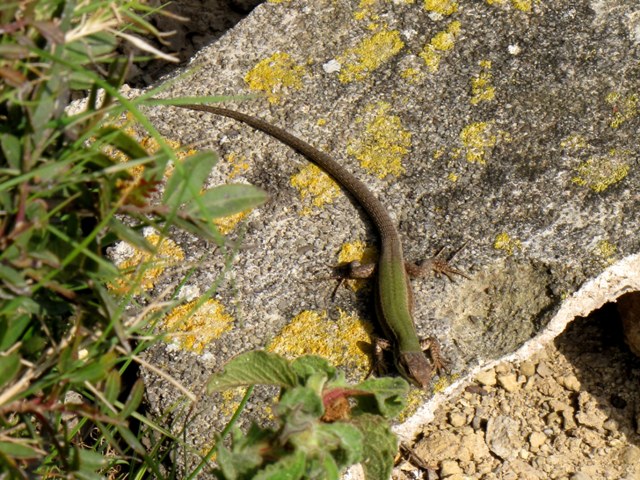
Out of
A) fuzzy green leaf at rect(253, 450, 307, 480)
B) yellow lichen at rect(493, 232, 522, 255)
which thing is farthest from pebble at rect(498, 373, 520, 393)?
fuzzy green leaf at rect(253, 450, 307, 480)

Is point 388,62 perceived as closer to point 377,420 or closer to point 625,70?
point 625,70

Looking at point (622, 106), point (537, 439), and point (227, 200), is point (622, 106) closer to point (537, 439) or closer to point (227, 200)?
point (537, 439)

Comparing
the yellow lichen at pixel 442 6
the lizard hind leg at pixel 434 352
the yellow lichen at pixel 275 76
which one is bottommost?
the lizard hind leg at pixel 434 352

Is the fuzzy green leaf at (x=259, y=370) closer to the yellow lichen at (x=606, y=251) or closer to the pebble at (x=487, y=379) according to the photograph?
the yellow lichen at (x=606, y=251)

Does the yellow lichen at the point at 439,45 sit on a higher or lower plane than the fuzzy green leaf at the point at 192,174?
lower

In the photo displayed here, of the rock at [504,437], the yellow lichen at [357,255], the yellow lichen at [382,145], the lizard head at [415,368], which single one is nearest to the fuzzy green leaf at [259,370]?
the lizard head at [415,368]

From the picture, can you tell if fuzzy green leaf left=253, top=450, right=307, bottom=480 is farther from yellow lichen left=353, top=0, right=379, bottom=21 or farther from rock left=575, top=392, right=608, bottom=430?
yellow lichen left=353, top=0, right=379, bottom=21
